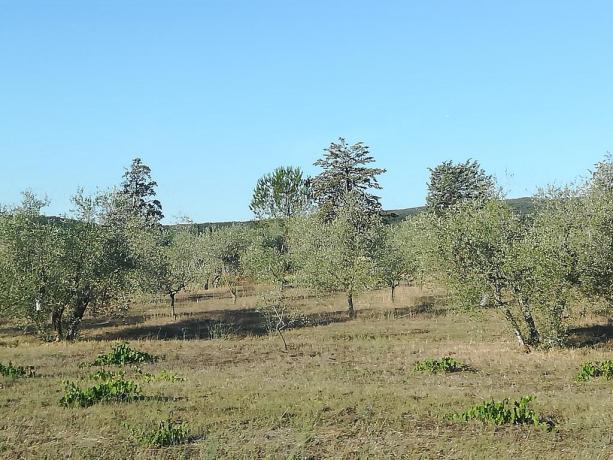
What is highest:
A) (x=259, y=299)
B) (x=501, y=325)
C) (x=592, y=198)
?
(x=592, y=198)

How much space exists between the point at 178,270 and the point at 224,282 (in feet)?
108

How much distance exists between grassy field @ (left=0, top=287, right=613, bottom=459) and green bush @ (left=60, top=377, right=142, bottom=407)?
13.4 inches

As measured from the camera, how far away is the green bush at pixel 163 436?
974 cm

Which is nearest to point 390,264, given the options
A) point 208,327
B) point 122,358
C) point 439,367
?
point 208,327

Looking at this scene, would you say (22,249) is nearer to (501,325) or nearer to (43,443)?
(43,443)

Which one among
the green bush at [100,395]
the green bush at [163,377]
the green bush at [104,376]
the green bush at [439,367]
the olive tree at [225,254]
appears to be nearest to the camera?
the green bush at [100,395]

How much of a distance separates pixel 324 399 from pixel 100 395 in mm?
5425

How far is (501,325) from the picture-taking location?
32031mm

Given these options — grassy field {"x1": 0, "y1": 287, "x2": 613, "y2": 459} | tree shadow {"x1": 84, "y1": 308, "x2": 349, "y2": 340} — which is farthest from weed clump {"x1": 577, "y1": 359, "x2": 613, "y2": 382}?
tree shadow {"x1": 84, "y1": 308, "x2": 349, "y2": 340}

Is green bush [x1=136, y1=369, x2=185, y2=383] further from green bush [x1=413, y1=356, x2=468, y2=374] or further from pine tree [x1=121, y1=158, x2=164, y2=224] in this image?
pine tree [x1=121, y1=158, x2=164, y2=224]

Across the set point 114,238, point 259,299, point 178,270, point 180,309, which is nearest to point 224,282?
point 180,309

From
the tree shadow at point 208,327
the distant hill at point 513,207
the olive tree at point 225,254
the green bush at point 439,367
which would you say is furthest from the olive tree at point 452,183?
the green bush at point 439,367

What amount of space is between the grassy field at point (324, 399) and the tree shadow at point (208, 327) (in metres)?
2.67

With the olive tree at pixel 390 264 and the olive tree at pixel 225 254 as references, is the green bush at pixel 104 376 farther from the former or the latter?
the olive tree at pixel 225 254
